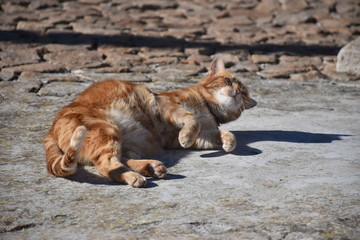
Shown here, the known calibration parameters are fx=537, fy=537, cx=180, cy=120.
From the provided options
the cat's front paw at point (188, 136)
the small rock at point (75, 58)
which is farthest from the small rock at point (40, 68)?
the cat's front paw at point (188, 136)

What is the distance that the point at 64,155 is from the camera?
3168 mm

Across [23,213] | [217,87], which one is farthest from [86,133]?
[217,87]

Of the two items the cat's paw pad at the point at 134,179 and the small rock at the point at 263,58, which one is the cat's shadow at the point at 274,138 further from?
the small rock at the point at 263,58

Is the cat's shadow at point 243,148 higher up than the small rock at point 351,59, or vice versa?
the small rock at point 351,59

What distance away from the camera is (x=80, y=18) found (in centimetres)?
1002

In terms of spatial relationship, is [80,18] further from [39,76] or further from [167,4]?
[39,76]

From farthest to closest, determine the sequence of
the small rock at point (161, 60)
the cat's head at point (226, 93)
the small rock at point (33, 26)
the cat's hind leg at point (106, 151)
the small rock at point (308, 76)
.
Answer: the small rock at point (33, 26) → the small rock at point (161, 60) → the small rock at point (308, 76) → the cat's head at point (226, 93) → the cat's hind leg at point (106, 151)

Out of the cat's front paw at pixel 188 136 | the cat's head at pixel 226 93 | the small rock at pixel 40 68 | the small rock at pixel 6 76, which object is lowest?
the small rock at pixel 6 76

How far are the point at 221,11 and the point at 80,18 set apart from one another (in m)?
2.88

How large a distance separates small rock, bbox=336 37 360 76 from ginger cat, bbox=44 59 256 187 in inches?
118

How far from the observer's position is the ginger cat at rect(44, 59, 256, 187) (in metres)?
3.29

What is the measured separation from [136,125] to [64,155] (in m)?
0.80

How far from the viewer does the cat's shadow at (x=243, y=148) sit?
332cm

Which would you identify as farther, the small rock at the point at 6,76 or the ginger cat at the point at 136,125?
the small rock at the point at 6,76
